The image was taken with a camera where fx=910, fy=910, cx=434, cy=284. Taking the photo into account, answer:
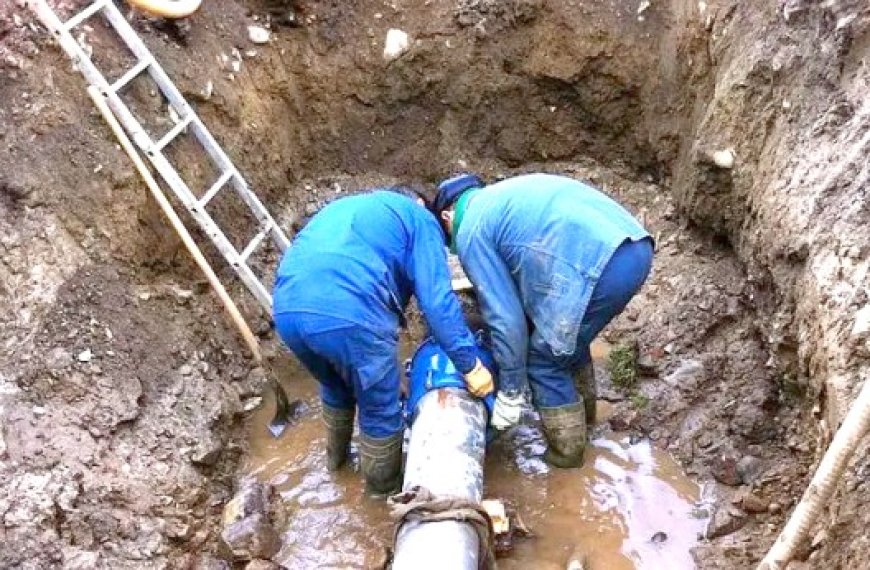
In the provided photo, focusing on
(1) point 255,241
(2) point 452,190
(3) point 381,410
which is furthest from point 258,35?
(3) point 381,410

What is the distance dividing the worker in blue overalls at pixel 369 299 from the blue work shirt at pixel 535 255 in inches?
7.1

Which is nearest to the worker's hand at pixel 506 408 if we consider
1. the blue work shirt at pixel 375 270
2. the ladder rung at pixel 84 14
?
the blue work shirt at pixel 375 270

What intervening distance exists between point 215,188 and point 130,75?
0.77 m

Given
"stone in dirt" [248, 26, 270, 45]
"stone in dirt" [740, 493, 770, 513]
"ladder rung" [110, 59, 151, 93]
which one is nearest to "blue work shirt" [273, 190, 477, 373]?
"stone in dirt" [740, 493, 770, 513]

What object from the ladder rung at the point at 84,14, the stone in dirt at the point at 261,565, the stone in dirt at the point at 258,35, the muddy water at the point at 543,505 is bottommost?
the muddy water at the point at 543,505

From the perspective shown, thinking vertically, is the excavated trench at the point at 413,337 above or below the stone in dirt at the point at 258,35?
below

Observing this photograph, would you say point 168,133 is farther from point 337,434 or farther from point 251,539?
point 251,539

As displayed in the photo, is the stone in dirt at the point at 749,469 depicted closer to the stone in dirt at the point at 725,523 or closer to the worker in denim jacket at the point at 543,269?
the stone in dirt at the point at 725,523

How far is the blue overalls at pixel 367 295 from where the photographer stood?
12.4 ft

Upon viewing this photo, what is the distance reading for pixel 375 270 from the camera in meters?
3.87

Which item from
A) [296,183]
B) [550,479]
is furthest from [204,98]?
[550,479]

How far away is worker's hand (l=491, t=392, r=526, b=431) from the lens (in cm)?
421

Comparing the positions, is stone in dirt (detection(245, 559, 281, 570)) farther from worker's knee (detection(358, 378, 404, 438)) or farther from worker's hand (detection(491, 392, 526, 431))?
worker's hand (detection(491, 392, 526, 431))

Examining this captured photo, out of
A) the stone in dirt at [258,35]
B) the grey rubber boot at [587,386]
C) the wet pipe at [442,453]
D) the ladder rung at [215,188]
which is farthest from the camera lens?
the stone in dirt at [258,35]
